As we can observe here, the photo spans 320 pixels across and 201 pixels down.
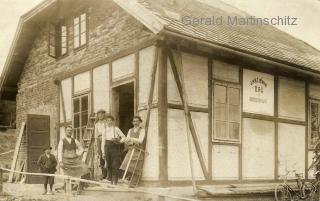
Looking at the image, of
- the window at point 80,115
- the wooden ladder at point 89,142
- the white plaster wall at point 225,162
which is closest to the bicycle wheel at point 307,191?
the white plaster wall at point 225,162

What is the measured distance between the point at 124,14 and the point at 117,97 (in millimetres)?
1881

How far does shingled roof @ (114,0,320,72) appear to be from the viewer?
28.7ft

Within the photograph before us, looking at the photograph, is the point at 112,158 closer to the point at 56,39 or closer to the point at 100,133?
the point at 100,133

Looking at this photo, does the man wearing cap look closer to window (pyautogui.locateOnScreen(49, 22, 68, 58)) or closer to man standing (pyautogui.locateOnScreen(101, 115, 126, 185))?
man standing (pyautogui.locateOnScreen(101, 115, 126, 185))

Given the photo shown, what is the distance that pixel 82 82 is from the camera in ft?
37.3

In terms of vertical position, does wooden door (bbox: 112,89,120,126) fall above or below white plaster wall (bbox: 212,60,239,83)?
below

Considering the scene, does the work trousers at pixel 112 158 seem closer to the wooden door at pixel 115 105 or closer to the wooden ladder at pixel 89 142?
the wooden ladder at pixel 89 142

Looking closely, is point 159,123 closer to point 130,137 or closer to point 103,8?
point 130,137

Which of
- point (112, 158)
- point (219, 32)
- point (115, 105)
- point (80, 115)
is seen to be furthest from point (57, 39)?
point (112, 158)

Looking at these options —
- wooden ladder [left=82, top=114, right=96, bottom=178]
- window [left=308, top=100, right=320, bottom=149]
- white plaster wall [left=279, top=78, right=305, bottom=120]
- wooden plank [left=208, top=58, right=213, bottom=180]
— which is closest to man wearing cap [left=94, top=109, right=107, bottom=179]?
wooden ladder [left=82, top=114, right=96, bottom=178]

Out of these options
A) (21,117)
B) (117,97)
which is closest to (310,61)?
(117,97)

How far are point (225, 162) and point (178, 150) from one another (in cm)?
138

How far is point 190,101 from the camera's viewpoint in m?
9.14

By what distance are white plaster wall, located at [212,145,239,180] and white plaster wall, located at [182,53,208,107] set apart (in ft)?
3.46
